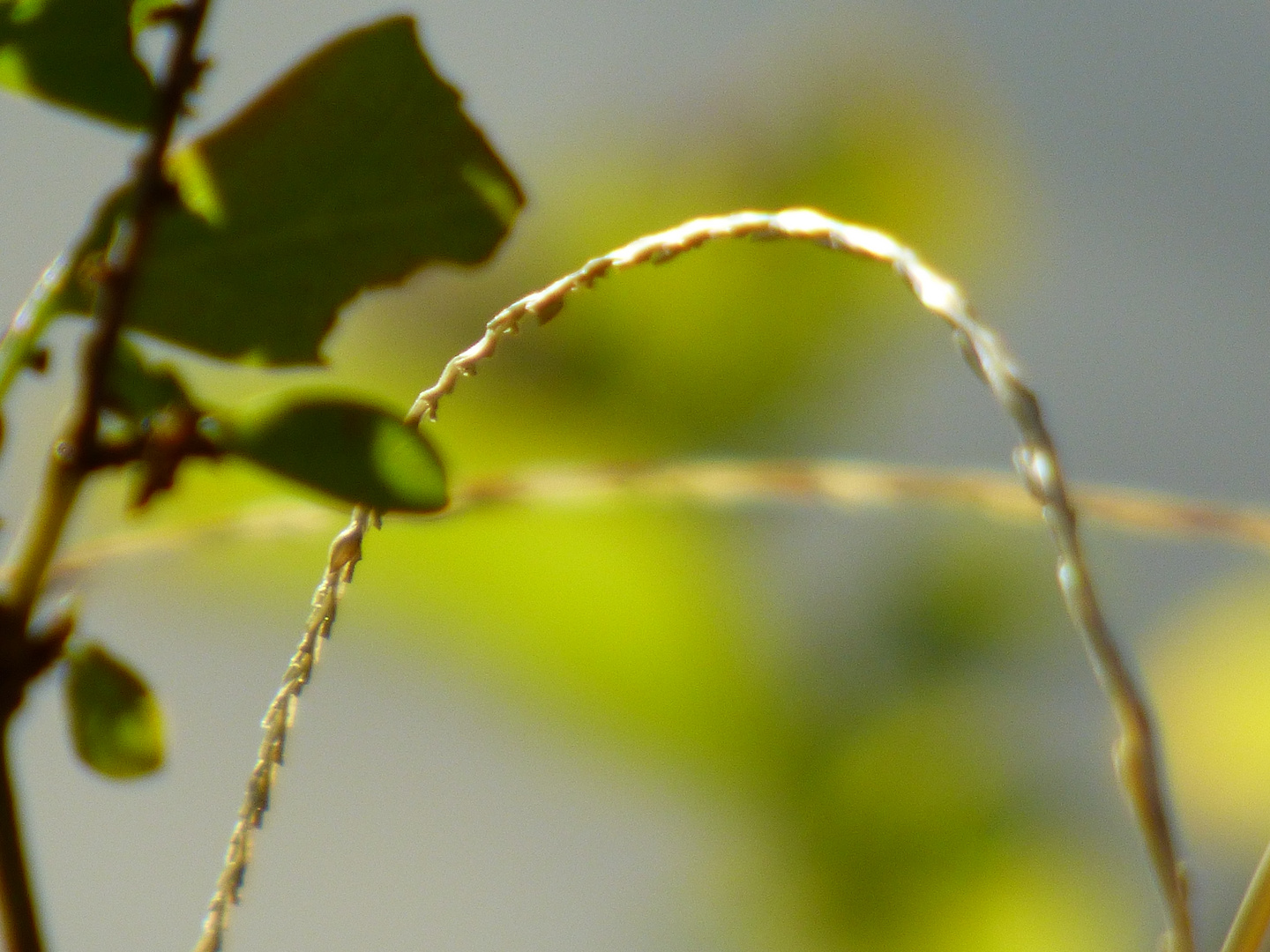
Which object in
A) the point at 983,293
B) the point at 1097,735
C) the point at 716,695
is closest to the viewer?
the point at 716,695

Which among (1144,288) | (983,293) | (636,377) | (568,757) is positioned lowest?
(568,757)

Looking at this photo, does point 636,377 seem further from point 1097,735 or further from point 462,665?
point 1097,735

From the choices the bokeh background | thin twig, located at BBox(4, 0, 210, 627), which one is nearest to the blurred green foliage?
the bokeh background

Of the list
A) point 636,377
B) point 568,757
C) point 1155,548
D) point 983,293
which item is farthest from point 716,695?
point 1155,548

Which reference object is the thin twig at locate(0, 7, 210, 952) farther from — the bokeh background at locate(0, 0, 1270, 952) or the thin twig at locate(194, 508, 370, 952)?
the bokeh background at locate(0, 0, 1270, 952)

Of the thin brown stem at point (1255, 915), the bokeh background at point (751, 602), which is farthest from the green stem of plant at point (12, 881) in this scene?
the bokeh background at point (751, 602)

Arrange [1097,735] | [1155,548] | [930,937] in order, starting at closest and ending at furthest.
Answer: [930,937] → [1097,735] → [1155,548]

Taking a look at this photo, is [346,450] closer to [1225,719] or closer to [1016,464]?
[1016,464]

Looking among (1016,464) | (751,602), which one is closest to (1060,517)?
(1016,464)
